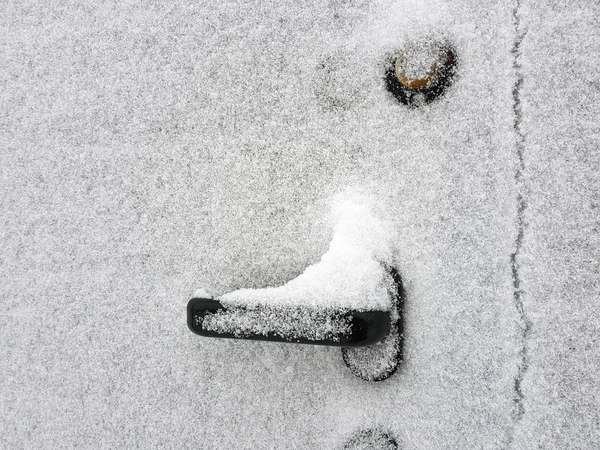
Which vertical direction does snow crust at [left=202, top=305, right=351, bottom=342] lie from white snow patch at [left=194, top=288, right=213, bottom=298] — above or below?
below

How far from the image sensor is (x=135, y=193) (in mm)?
552

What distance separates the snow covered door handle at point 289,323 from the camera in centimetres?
→ 44

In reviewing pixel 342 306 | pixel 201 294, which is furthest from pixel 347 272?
pixel 201 294

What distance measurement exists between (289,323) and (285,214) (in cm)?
13

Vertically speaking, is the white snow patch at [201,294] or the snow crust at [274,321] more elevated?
the white snow patch at [201,294]

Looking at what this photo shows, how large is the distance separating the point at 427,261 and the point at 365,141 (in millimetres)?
149

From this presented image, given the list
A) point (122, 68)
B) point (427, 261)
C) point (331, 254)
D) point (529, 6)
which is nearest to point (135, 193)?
point (122, 68)

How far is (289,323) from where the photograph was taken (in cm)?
45

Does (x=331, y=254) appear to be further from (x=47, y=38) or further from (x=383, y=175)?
(x=47, y=38)

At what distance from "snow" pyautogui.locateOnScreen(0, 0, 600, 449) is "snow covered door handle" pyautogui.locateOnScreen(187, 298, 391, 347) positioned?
4 centimetres

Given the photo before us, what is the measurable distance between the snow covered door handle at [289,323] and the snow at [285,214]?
0.04 m

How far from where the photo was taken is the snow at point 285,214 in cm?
46

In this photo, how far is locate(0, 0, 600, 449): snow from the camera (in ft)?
1.51

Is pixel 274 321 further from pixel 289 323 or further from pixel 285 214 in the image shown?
pixel 285 214
